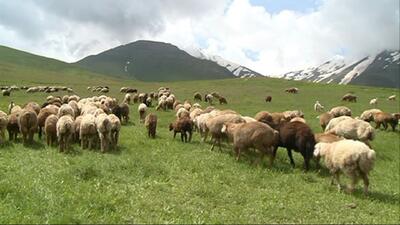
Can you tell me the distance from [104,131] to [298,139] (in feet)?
27.9

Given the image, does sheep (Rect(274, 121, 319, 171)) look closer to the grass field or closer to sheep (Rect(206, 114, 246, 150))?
the grass field

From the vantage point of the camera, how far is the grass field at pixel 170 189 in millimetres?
11430

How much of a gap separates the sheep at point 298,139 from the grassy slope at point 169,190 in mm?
793

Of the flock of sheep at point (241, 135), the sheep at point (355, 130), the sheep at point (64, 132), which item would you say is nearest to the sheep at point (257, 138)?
the flock of sheep at point (241, 135)

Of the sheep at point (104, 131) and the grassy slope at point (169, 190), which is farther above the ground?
the sheep at point (104, 131)

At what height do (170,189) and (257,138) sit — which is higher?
(257,138)

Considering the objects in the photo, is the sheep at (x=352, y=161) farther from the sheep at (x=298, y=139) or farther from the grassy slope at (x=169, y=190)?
the sheep at (x=298, y=139)

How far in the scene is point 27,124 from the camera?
67.5 ft

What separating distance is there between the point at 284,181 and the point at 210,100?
1347 inches

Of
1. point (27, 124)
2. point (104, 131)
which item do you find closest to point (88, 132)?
point (104, 131)

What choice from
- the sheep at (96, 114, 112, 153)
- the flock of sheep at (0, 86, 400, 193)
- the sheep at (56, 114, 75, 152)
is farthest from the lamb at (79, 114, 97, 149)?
the sheep at (56, 114, 75, 152)

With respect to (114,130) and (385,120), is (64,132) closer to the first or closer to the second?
(114,130)

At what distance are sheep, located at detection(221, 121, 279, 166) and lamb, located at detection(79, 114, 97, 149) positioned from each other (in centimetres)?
634

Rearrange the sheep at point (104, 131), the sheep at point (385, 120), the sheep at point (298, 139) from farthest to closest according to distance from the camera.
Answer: the sheep at point (385, 120) < the sheep at point (104, 131) < the sheep at point (298, 139)
